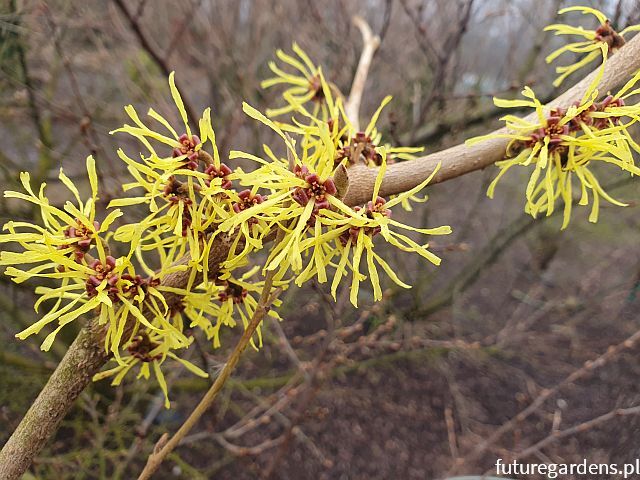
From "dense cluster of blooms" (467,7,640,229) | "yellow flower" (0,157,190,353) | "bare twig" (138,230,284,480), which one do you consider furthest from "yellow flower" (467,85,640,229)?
"yellow flower" (0,157,190,353)

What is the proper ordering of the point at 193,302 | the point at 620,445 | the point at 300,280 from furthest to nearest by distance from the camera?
the point at 620,445, the point at 193,302, the point at 300,280

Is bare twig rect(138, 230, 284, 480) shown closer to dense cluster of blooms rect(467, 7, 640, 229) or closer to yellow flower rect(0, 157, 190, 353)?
yellow flower rect(0, 157, 190, 353)

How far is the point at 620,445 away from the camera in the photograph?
1.61 metres

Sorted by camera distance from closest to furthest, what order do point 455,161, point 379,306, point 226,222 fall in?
point 226,222, point 455,161, point 379,306

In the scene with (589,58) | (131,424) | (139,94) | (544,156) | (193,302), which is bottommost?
(131,424)

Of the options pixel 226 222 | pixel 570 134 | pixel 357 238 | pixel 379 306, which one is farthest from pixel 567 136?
pixel 379 306

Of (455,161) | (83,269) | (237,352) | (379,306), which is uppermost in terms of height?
(455,161)

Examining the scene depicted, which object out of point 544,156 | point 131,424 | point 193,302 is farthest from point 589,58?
point 131,424

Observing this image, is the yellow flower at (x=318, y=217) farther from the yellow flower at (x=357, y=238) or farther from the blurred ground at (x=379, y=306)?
the blurred ground at (x=379, y=306)

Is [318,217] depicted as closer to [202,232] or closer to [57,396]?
[202,232]

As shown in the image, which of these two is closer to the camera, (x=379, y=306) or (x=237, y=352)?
(x=237, y=352)

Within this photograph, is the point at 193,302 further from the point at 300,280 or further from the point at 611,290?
the point at 611,290

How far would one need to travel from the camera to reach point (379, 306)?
1743 millimetres

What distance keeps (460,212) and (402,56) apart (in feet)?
4.60
